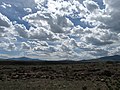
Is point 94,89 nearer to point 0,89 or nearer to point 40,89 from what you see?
point 40,89

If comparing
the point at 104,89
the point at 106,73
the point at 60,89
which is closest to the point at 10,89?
the point at 60,89

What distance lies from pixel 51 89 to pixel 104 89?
6.03m

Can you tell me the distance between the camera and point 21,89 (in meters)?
32.7

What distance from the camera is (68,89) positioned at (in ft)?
109

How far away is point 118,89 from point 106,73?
3006 centimetres

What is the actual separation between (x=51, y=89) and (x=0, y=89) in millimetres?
5790

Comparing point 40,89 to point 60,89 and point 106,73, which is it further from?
point 106,73

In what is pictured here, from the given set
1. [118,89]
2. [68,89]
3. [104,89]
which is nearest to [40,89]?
[68,89]

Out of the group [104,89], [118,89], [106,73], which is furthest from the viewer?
[106,73]

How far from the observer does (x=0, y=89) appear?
32531 millimetres

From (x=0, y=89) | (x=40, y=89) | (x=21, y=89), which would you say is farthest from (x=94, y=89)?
(x=0, y=89)

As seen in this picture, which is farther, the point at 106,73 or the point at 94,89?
the point at 106,73

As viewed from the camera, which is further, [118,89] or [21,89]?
[21,89]

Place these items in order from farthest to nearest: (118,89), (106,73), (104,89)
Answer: (106,73)
(104,89)
(118,89)
